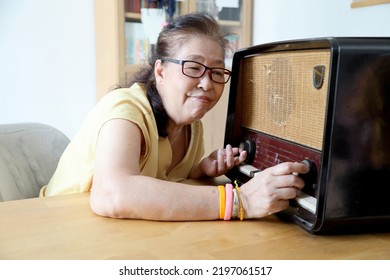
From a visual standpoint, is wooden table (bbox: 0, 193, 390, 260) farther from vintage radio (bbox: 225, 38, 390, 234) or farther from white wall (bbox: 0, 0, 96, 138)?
white wall (bbox: 0, 0, 96, 138)

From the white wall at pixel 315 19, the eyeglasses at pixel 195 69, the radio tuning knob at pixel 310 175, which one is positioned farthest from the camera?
the white wall at pixel 315 19

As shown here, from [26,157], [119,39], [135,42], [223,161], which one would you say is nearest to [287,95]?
[223,161]

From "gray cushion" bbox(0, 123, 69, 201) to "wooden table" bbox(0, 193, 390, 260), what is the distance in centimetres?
39

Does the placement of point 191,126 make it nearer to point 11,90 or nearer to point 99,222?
point 99,222

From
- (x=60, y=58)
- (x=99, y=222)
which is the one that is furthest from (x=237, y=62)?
(x=60, y=58)

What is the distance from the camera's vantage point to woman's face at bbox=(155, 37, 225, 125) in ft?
3.45

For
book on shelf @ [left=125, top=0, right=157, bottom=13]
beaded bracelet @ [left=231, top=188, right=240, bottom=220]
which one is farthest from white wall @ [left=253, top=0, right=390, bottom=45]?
beaded bracelet @ [left=231, top=188, right=240, bottom=220]

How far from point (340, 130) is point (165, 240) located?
34cm

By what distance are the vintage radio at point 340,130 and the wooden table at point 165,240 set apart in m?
0.04

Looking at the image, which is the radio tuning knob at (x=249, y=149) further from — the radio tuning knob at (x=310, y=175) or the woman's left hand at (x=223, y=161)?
the radio tuning knob at (x=310, y=175)

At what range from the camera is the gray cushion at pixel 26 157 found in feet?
4.12

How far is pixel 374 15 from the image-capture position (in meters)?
2.67

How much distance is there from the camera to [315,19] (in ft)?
10.6

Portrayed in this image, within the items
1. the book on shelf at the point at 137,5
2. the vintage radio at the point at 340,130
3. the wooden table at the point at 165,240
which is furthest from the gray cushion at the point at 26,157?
the book on shelf at the point at 137,5
